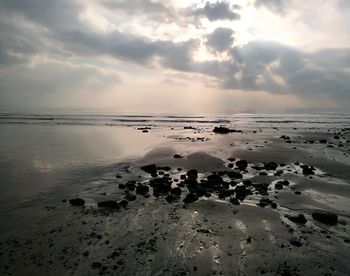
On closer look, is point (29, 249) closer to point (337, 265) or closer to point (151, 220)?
point (151, 220)

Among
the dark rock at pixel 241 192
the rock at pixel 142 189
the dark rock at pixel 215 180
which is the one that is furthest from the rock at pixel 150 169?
the dark rock at pixel 241 192

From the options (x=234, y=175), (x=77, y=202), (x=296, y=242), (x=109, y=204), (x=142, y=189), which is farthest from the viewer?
(x=234, y=175)

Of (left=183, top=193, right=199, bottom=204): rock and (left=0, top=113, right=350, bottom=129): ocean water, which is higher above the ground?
(left=183, top=193, right=199, bottom=204): rock

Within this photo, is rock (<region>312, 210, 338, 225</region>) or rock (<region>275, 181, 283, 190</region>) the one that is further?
rock (<region>275, 181, 283, 190</region>)

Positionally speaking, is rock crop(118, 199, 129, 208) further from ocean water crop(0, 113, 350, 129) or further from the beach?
ocean water crop(0, 113, 350, 129)

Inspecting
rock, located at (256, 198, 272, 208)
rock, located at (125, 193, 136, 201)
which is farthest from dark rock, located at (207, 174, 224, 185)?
rock, located at (125, 193, 136, 201)

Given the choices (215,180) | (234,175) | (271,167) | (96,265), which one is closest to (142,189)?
(215,180)

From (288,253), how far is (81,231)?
27.4 feet

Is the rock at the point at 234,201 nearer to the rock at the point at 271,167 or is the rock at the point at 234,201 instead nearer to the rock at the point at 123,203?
the rock at the point at 123,203

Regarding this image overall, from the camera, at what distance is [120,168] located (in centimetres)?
2631

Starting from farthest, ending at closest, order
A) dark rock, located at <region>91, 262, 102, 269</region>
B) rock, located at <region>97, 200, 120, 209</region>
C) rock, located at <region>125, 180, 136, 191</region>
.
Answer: rock, located at <region>125, 180, 136, 191</region> → rock, located at <region>97, 200, 120, 209</region> → dark rock, located at <region>91, 262, 102, 269</region>

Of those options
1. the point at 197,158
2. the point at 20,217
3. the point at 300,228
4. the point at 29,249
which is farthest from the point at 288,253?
the point at 197,158

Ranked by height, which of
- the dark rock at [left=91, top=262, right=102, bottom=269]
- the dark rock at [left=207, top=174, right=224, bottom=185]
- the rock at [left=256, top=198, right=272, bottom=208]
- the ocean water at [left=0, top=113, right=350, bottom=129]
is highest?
the dark rock at [left=207, top=174, right=224, bottom=185]

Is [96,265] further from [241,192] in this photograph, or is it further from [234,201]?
[241,192]
